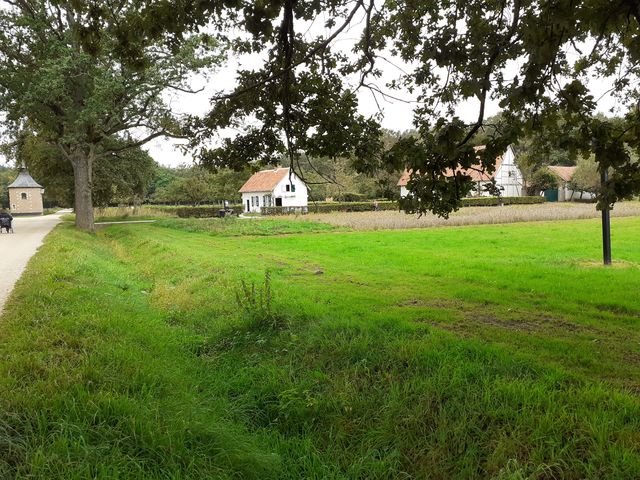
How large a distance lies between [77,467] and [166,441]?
0.67 meters

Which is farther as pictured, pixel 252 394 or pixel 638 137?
pixel 638 137

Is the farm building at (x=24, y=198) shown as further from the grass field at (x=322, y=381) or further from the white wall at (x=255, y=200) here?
the grass field at (x=322, y=381)

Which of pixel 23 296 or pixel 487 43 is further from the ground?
pixel 487 43

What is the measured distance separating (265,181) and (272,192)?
3229 mm

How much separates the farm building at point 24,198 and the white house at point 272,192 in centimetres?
3297

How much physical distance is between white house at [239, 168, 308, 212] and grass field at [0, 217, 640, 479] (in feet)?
153

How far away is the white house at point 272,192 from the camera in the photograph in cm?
5700

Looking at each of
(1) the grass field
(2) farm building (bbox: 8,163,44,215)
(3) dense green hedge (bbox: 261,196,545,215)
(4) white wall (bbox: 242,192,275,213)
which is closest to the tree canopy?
(1) the grass field

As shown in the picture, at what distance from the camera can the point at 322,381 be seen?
5.29 m

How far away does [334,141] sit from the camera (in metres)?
6.70

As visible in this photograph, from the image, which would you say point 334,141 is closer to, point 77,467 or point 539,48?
point 539,48

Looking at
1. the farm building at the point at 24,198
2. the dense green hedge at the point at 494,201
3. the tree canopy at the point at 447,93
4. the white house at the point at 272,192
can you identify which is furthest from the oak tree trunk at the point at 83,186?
the farm building at the point at 24,198

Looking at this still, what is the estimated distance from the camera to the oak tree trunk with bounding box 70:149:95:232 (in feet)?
84.3

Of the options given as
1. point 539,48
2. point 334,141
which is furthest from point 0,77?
point 539,48
